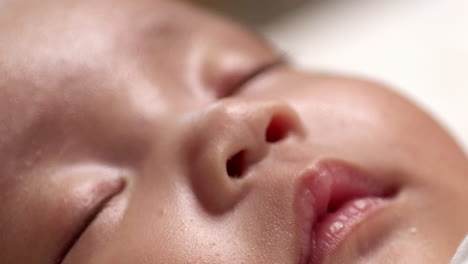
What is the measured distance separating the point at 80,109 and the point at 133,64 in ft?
0.33

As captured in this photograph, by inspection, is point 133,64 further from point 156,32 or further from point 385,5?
point 385,5

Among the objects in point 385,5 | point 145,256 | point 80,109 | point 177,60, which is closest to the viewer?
point 145,256

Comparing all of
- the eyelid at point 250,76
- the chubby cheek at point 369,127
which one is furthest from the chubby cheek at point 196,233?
the eyelid at point 250,76

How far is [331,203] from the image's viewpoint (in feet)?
2.15

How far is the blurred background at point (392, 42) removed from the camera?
3.50ft

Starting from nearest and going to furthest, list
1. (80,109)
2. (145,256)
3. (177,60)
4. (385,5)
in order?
(145,256) < (80,109) < (177,60) < (385,5)

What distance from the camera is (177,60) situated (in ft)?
2.60

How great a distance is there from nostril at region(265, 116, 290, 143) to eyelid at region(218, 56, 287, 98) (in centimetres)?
14

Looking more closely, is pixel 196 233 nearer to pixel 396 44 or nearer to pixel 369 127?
pixel 369 127

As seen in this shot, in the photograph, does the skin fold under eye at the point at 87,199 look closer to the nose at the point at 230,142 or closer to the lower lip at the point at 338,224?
the nose at the point at 230,142

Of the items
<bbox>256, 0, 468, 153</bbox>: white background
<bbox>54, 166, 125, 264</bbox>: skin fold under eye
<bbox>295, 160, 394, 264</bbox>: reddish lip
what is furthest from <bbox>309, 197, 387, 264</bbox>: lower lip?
<bbox>256, 0, 468, 153</bbox>: white background

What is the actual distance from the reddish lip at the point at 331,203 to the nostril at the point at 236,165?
0.22 feet

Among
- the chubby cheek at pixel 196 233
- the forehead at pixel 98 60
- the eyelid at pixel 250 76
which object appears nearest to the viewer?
the chubby cheek at pixel 196 233

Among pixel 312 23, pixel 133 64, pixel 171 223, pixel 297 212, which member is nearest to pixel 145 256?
pixel 171 223
